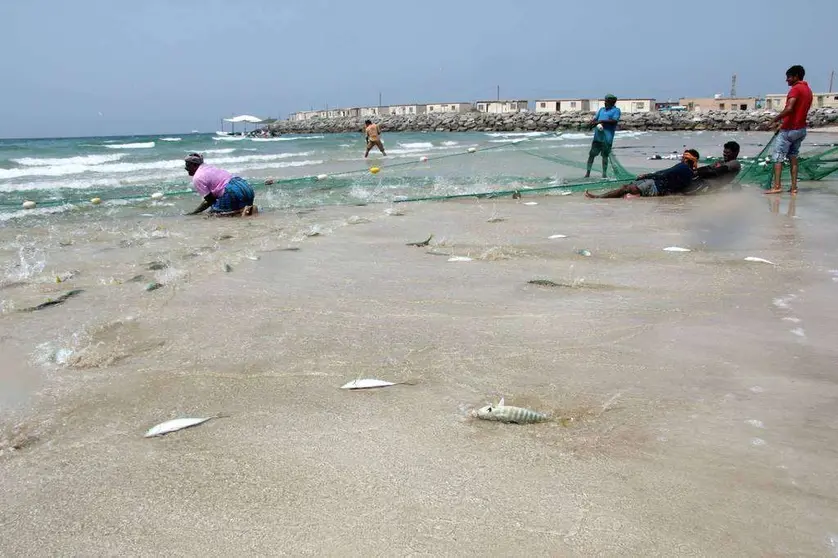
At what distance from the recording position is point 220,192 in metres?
9.22

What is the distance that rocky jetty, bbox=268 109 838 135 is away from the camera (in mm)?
55872

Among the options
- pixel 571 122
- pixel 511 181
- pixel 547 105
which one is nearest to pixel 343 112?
pixel 547 105

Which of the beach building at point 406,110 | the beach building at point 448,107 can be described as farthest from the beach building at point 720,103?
the beach building at point 406,110

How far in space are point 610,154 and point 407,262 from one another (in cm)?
791

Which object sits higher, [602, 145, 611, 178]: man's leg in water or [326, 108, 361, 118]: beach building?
[326, 108, 361, 118]: beach building

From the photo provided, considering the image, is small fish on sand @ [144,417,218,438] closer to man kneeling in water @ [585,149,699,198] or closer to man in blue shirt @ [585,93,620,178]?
man kneeling in water @ [585,149,699,198]

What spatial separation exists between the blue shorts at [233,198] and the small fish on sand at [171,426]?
7.05 m

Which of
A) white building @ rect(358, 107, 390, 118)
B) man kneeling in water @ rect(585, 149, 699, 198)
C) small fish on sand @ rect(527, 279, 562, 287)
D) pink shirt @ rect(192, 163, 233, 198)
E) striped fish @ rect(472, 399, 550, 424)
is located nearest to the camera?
striped fish @ rect(472, 399, 550, 424)

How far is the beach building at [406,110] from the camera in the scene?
329ft

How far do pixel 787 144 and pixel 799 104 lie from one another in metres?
0.61

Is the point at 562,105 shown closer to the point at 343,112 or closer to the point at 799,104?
the point at 343,112

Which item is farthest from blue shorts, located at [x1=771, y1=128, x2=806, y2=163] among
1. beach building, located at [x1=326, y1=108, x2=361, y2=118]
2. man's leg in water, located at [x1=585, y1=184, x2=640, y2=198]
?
beach building, located at [x1=326, y1=108, x2=361, y2=118]

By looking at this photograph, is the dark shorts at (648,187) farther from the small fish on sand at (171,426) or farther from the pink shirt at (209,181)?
the small fish on sand at (171,426)

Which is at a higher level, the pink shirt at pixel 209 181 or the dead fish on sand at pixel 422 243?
the pink shirt at pixel 209 181
